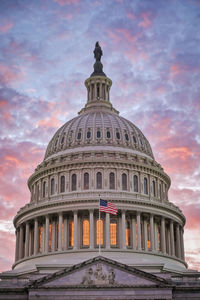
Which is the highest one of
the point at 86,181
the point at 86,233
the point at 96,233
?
the point at 86,181

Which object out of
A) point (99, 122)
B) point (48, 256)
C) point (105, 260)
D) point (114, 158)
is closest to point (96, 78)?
point (99, 122)

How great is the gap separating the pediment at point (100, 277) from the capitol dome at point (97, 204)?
468 inches

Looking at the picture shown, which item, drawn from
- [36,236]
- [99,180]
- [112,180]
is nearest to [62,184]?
[99,180]

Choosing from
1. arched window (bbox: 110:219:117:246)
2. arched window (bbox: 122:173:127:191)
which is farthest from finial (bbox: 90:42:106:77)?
arched window (bbox: 110:219:117:246)

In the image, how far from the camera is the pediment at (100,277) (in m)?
58.5

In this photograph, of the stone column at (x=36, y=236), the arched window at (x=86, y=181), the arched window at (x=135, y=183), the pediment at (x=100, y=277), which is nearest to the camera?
the pediment at (x=100, y=277)

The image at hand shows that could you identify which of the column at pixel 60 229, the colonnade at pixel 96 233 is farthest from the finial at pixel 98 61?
the column at pixel 60 229

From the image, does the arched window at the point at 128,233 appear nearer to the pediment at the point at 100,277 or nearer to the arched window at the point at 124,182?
the arched window at the point at 124,182

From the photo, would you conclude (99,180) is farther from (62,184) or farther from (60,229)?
(60,229)

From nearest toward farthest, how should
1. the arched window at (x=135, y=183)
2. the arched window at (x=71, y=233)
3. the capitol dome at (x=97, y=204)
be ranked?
the capitol dome at (x=97, y=204) → the arched window at (x=71, y=233) → the arched window at (x=135, y=183)

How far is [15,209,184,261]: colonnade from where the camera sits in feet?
258

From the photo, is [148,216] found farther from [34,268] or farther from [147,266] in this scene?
[34,268]

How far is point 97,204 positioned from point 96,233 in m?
4.26

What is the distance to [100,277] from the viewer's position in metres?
59.2
